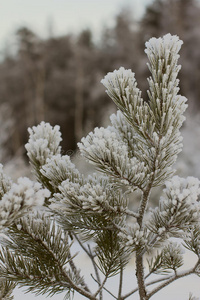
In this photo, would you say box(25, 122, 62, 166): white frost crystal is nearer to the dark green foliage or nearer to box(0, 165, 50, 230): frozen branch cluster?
the dark green foliage

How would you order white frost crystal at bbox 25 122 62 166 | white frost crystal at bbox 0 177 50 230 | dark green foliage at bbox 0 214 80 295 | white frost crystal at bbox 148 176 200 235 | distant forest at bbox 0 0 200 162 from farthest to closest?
distant forest at bbox 0 0 200 162
white frost crystal at bbox 25 122 62 166
dark green foliage at bbox 0 214 80 295
white frost crystal at bbox 148 176 200 235
white frost crystal at bbox 0 177 50 230

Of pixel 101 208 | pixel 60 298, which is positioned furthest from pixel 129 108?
pixel 60 298

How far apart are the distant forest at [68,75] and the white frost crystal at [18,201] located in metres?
15.2

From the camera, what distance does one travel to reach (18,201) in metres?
0.82

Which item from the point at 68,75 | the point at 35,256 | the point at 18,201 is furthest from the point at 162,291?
the point at 68,75

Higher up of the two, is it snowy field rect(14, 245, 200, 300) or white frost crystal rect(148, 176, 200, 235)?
snowy field rect(14, 245, 200, 300)

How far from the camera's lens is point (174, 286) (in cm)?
251

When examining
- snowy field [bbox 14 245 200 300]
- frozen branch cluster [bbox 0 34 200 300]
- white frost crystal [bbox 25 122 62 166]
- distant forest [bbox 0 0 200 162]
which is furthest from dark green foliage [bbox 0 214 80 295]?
distant forest [bbox 0 0 200 162]

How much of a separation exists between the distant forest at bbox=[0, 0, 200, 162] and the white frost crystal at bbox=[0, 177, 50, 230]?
15.2 metres

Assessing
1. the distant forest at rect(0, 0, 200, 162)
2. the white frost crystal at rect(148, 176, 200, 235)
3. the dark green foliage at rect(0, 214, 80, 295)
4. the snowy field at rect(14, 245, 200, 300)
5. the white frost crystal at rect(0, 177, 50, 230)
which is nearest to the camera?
the white frost crystal at rect(0, 177, 50, 230)

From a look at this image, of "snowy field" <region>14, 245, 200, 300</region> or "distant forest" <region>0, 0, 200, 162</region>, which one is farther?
"distant forest" <region>0, 0, 200, 162</region>

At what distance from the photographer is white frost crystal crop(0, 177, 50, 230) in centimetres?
82

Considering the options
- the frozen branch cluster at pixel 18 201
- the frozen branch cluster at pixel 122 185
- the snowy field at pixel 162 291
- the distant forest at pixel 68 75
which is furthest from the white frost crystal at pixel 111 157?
the distant forest at pixel 68 75

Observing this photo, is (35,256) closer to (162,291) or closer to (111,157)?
(111,157)
